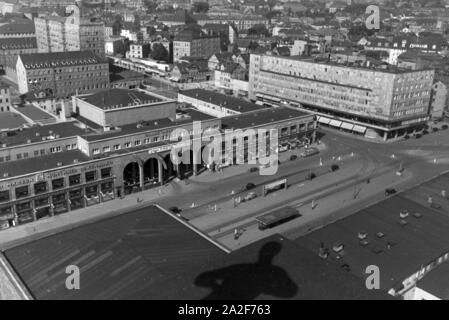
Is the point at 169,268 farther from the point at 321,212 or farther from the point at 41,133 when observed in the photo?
the point at 41,133

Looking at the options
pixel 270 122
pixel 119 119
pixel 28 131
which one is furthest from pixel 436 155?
pixel 28 131

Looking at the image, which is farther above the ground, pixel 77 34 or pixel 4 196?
pixel 77 34

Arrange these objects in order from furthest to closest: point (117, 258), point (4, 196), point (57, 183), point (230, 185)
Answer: point (230, 185) → point (57, 183) → point (4, 196) → point (117, 258)

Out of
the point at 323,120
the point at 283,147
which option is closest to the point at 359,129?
the point at 323,120

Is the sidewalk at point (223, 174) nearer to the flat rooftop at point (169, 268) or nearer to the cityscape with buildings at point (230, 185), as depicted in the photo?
the cityscape with buildings at point (230, 185)

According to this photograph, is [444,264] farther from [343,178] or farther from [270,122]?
[270,122]

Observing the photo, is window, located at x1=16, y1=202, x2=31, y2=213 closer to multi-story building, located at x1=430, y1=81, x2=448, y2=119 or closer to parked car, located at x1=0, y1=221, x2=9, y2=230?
parked car, located at x1=0, y1=221, x2=9, y2=230

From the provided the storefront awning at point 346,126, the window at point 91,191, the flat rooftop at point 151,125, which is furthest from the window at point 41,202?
the storefront awning at point 346,126
